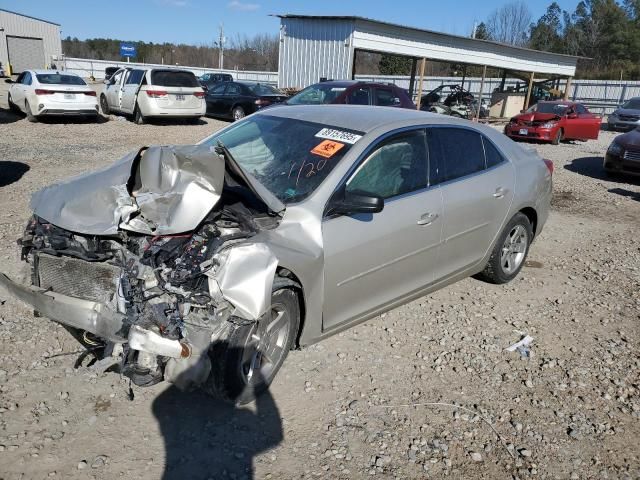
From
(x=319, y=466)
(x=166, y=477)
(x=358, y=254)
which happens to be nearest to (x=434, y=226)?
(x=358, y=254)

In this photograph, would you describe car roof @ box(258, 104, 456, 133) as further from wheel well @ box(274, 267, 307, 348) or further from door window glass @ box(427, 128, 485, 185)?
wheel well @ box(274, 267, 307, 348)

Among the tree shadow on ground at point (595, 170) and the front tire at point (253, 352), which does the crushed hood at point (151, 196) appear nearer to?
the front tire at point (253, 352)

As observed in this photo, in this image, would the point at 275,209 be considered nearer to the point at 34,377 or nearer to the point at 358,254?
the point at 358,254

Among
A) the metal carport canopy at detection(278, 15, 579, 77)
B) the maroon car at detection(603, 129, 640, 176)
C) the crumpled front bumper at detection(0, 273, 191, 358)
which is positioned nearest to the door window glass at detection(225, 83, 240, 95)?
the metal carport canopy at detection(278, 15, 579, 77)

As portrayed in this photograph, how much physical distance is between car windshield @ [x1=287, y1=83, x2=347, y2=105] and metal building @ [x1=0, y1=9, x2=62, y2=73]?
130 ft

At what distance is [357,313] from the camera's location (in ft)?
12.2

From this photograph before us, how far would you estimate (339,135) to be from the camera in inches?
151

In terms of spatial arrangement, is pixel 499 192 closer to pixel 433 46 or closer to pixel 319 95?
pixel 319 95

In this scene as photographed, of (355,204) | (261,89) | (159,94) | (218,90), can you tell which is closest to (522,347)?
(355,204)

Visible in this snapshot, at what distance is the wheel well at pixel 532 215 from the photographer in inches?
206

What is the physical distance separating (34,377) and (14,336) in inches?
23.2

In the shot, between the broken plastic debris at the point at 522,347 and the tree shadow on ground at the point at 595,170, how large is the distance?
28.5 ft

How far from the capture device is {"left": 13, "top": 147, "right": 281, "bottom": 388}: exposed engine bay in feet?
9.13

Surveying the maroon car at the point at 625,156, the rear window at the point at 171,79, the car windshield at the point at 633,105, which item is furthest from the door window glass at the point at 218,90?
the car windshield at the point at 633,105
